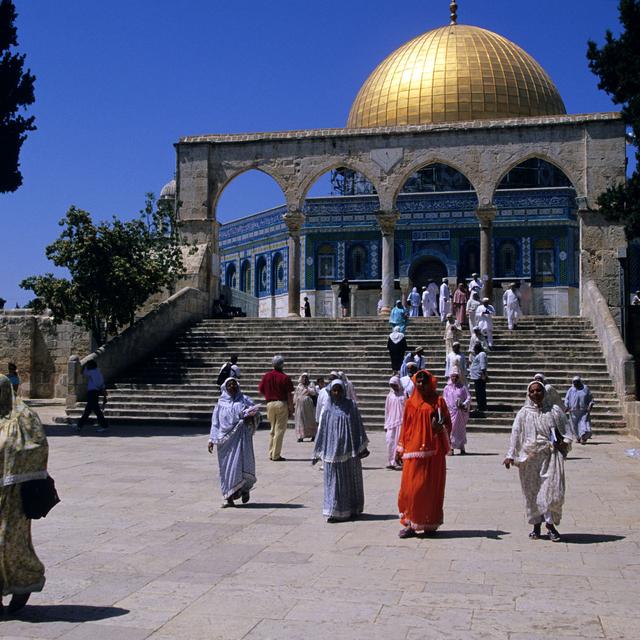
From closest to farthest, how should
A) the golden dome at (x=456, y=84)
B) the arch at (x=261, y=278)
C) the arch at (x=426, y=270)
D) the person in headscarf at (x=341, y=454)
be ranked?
1. the person in headscarf at (x=341, y=454)
2. the golden dome at (x=456, y=84)
3. the arch at (x=426, y=270)
4. the arch at (x=261, y=278)

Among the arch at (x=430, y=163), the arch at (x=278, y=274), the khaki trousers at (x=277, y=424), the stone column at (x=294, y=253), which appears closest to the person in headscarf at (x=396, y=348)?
the khaki trousers at (x=277, y=424)

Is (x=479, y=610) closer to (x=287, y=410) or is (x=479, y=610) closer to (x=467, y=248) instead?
(x=287, y=410)

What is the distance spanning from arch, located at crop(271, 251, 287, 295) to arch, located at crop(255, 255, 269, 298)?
61 cm

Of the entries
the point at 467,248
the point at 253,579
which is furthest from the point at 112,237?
the point at 467,248

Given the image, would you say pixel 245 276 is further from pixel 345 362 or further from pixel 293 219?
pixel 345 362

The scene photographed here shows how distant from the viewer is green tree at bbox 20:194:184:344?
18422 mm

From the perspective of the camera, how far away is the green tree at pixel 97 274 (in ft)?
60.4

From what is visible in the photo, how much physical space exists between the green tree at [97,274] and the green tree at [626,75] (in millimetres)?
9820

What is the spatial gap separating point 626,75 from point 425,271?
74.1 ft

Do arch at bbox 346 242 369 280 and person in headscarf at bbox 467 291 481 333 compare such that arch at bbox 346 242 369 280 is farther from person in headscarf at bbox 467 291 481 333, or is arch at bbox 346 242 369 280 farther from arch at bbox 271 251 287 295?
person in headscarf at bbox 467 291 481 333

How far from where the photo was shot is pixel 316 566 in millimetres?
6125

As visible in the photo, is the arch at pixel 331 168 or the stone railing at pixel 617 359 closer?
the stone railing at pixel 617 359

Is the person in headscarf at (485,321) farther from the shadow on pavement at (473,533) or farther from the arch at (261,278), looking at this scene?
the arch at (261,278)

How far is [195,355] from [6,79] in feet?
25.0
